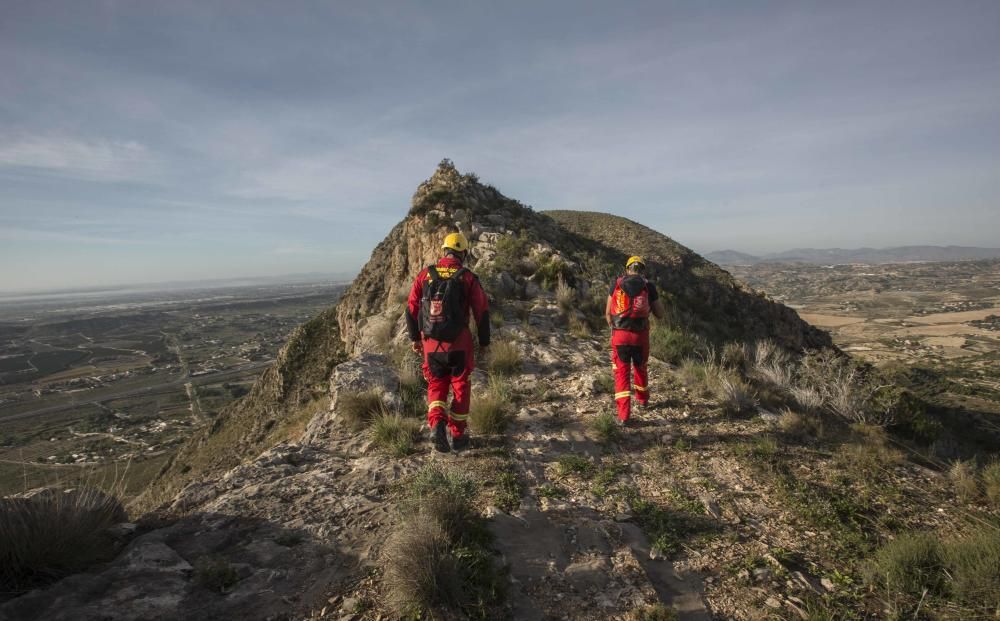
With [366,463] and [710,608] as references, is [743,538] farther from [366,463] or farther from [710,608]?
[366,463]

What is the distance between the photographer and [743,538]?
3.58m

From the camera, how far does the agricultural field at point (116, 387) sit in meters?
25.8

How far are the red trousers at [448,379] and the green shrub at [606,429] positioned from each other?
170cm

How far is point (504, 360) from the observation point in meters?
7.34

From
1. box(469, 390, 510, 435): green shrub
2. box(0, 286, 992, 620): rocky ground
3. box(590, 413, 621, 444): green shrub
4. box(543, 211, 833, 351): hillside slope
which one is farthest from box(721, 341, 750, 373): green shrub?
box(469, 390, 510, 435): green shrub

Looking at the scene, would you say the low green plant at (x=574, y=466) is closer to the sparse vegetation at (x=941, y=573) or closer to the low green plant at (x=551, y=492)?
the low green plant at (x=551, y=492)

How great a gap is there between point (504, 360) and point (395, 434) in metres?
2.56

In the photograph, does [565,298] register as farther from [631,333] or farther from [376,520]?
[376,520]

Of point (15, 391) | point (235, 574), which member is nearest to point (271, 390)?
point (235, 574)

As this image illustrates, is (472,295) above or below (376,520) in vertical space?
above

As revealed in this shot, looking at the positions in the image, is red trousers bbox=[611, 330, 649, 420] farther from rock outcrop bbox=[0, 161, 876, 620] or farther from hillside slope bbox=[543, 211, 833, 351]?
hillside slope bbox=[543, 211, 833, 351]

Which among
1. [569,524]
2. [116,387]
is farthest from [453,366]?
[116,387]

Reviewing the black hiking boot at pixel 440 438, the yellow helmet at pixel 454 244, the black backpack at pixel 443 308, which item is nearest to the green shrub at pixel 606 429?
the black hiking boot at pixel 440 438

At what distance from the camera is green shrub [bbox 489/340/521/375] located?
734cm
